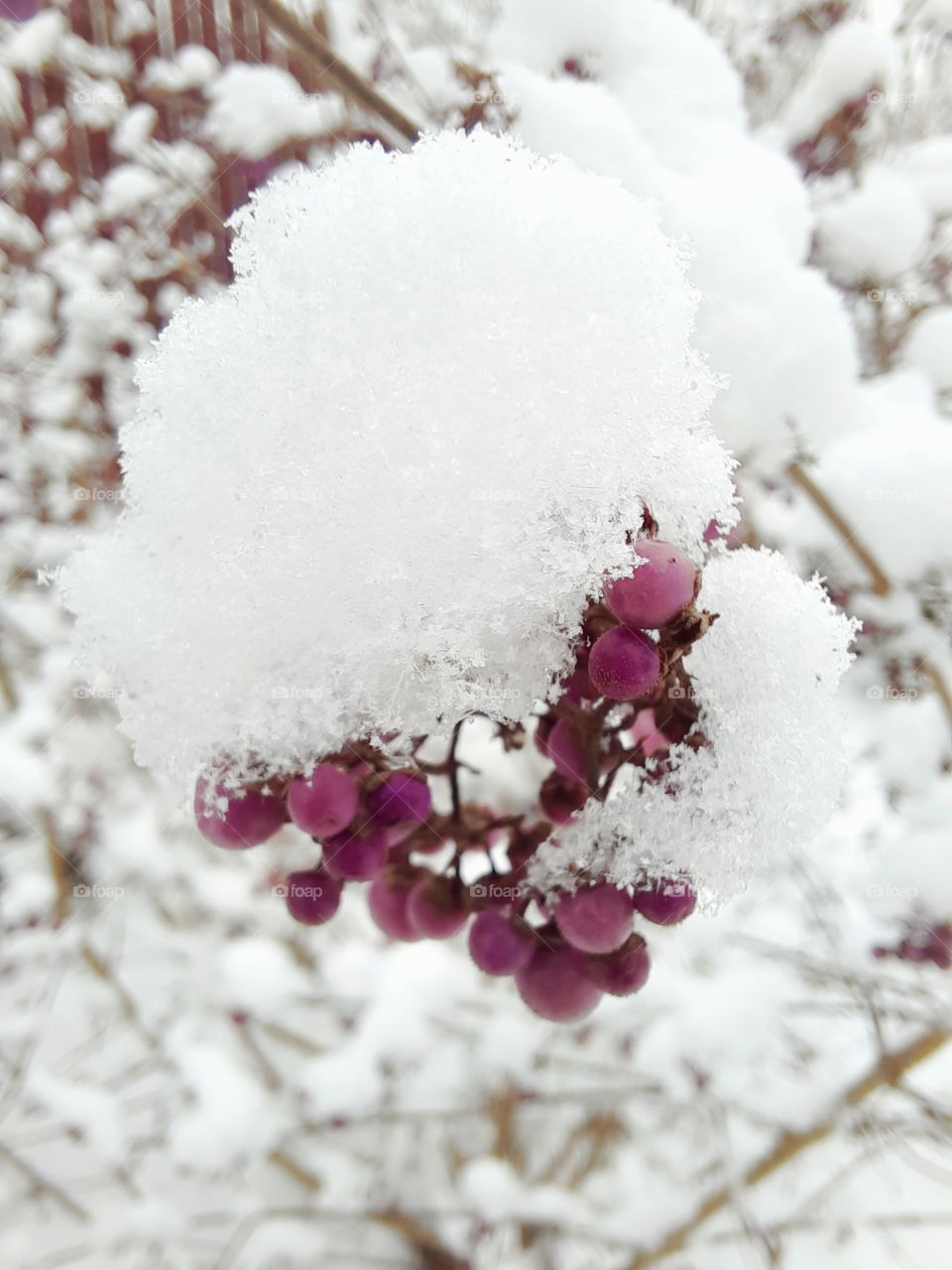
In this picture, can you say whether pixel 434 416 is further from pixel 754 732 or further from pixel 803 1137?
pixel 803 1137

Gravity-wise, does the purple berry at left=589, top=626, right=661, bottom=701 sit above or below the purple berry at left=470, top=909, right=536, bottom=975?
above

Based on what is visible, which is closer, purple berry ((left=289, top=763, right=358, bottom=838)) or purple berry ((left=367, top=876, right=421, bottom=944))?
purple berry ((left=289, top=763, right=358, bottom=838))

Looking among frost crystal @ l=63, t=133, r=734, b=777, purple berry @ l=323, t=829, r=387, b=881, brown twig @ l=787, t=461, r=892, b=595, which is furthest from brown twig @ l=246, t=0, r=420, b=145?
purple berry @ l=323, t=829, r=387, b=881

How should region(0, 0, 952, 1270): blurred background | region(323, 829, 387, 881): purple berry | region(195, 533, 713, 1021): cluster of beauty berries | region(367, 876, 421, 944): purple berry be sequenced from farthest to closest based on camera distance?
region(0, 0, 952, 1270): blurred background → region(367, 876, 421, 944): purple berry → region(323, 829, 387, 881): purple berry → region(195, 533, 713, 1021): cluster of beauty berries

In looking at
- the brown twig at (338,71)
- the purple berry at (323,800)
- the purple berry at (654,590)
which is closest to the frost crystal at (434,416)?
the purple berry at (654,590)

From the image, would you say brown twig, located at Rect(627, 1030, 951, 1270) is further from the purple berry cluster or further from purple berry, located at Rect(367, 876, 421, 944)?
purple berry, located at Rect(367, 876, 421, 944)

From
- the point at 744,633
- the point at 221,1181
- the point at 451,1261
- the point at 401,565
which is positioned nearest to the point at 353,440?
the point at 401,565
